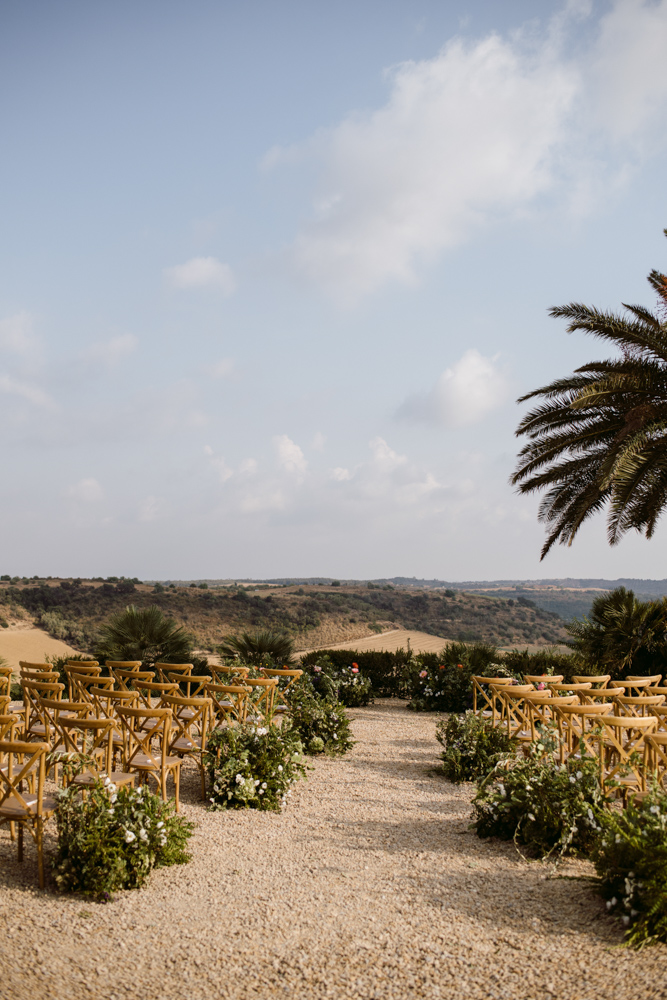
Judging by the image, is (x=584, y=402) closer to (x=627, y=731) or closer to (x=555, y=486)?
(x=555, y=486)

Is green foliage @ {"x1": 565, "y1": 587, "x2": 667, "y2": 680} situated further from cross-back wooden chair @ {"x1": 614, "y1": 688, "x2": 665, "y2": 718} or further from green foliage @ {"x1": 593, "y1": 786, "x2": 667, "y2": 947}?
green foliage @ {"x1": 593, "y1": 786, "x2": 667, "y2": 947}

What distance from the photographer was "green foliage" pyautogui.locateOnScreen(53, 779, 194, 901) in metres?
3.74

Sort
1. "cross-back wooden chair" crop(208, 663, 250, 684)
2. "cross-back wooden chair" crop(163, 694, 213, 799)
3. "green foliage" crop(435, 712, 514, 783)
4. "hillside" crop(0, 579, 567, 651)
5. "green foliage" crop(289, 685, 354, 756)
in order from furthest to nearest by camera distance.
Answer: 1. "hillside" crop(0, 579, 567, 651)
2. "cross-back wooden chair" crop(208, 663, 250, 684)
3. "green foliage" crop(289, 685, 354, 756)
4. "green foliage" crop(435, 712, 514, 783)
5. "cross-back wooden chair" crop(163, 694, 213, 799)

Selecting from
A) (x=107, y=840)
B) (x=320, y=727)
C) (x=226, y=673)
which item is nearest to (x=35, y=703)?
(x=107, y=840)

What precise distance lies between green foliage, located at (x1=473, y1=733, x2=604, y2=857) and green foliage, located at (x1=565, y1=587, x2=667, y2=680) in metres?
7.08

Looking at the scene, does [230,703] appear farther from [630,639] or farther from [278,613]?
[278,613]

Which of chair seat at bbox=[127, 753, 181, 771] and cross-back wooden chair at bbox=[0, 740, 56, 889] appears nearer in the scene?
cross-back wooden chair at bbox=[0, 740, 56, 889]

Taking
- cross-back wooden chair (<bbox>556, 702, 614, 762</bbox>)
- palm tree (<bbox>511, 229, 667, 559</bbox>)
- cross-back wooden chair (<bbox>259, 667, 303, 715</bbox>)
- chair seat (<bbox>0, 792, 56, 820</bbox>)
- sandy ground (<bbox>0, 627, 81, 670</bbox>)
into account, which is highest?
palm tree (<bbox>511, 229, 667, 559</bbox>)

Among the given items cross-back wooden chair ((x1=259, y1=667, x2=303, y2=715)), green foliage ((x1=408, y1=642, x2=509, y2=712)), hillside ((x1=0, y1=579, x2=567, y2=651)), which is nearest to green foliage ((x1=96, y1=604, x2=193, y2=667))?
cross-back wooden chair ((x1=259, y1=667, x2=303, y2=715))

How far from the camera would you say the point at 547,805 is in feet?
15.0

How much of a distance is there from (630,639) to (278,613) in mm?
28031

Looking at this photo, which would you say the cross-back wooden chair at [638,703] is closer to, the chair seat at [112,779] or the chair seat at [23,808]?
the chair seat at [112,779]

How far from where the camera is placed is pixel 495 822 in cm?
486

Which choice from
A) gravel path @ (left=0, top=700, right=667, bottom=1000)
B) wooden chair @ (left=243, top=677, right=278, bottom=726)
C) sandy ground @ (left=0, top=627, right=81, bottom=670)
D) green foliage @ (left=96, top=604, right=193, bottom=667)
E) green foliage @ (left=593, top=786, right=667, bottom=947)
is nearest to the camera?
gravel path @ (left=0, top=700, right=667, bottom=1000)
